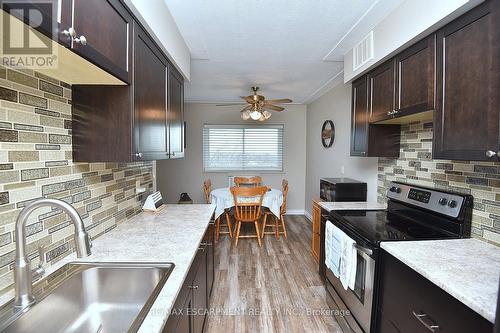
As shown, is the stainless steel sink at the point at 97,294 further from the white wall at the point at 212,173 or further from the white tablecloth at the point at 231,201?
the white wall at the point at 212,173

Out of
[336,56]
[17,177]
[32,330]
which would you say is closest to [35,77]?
[17,177]

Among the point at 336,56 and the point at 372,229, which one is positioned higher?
the point at 336,56

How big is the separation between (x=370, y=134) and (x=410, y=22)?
90 centimetres

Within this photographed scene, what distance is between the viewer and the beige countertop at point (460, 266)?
896 millimetres

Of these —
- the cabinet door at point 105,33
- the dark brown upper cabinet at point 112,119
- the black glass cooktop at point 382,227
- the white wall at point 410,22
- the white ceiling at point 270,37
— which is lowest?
the black glass cooktop at point 382,227

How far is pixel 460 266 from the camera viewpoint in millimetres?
1131

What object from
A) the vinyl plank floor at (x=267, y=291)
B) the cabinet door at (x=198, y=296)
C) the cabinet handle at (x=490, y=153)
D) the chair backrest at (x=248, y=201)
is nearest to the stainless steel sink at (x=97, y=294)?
the cabinet door at (x=198, y=296)

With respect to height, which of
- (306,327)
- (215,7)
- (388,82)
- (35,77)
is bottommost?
(306,327)

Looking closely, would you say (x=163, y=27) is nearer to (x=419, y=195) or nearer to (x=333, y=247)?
(x=333, y=247)

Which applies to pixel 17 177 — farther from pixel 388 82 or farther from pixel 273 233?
pixel 273 233

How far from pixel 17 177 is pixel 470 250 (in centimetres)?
217

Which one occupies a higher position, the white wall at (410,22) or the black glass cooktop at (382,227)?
the white wall at (410,22)

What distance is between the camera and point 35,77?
1.06 meters
